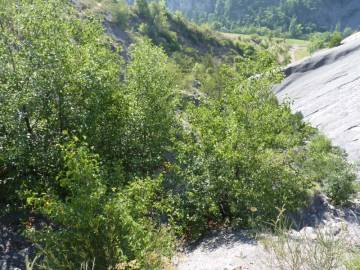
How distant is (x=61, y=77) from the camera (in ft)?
53.9

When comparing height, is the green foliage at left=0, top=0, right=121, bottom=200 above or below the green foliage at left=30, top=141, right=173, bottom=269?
above

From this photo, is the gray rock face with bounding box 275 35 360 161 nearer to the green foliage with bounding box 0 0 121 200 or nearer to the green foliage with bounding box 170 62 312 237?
the green foliage with bounding box 170 62 312 237

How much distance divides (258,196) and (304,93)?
40.0 metres

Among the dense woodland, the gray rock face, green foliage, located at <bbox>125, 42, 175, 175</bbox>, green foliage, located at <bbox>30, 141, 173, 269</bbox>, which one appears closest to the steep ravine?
the gray rock face

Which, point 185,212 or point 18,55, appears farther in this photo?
point 185,212

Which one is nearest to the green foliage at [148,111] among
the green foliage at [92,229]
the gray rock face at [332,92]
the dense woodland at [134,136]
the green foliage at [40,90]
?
the dense woodland at [134,136]

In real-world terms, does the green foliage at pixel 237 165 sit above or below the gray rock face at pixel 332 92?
above

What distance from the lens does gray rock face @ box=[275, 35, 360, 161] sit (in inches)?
1578

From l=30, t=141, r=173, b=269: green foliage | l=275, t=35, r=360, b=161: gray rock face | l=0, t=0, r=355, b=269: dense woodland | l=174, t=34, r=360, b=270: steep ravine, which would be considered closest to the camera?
l=30, t=141, r=173, b=269: green foliage

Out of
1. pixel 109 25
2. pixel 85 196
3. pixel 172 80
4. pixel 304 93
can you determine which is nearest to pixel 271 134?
pixel 172 80

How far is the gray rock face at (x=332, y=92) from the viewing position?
4009 cm

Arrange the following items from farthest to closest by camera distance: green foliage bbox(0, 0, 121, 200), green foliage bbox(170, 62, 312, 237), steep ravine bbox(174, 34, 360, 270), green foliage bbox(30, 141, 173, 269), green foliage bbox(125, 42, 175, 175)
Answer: green foliage bbox(125, 42, 175, 175) → green foliage bbox(170, 62, 312, 237) → green foliage bbox(0, 0, 121, 200) → steep ravine bbox(174, 34, 360, 270) → green foliage bbox(30, 141, 173, 269)

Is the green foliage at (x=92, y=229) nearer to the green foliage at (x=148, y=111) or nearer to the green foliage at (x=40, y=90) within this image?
the green foliage at (x=40, y=90)

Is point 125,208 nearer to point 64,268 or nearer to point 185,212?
point 64,268
